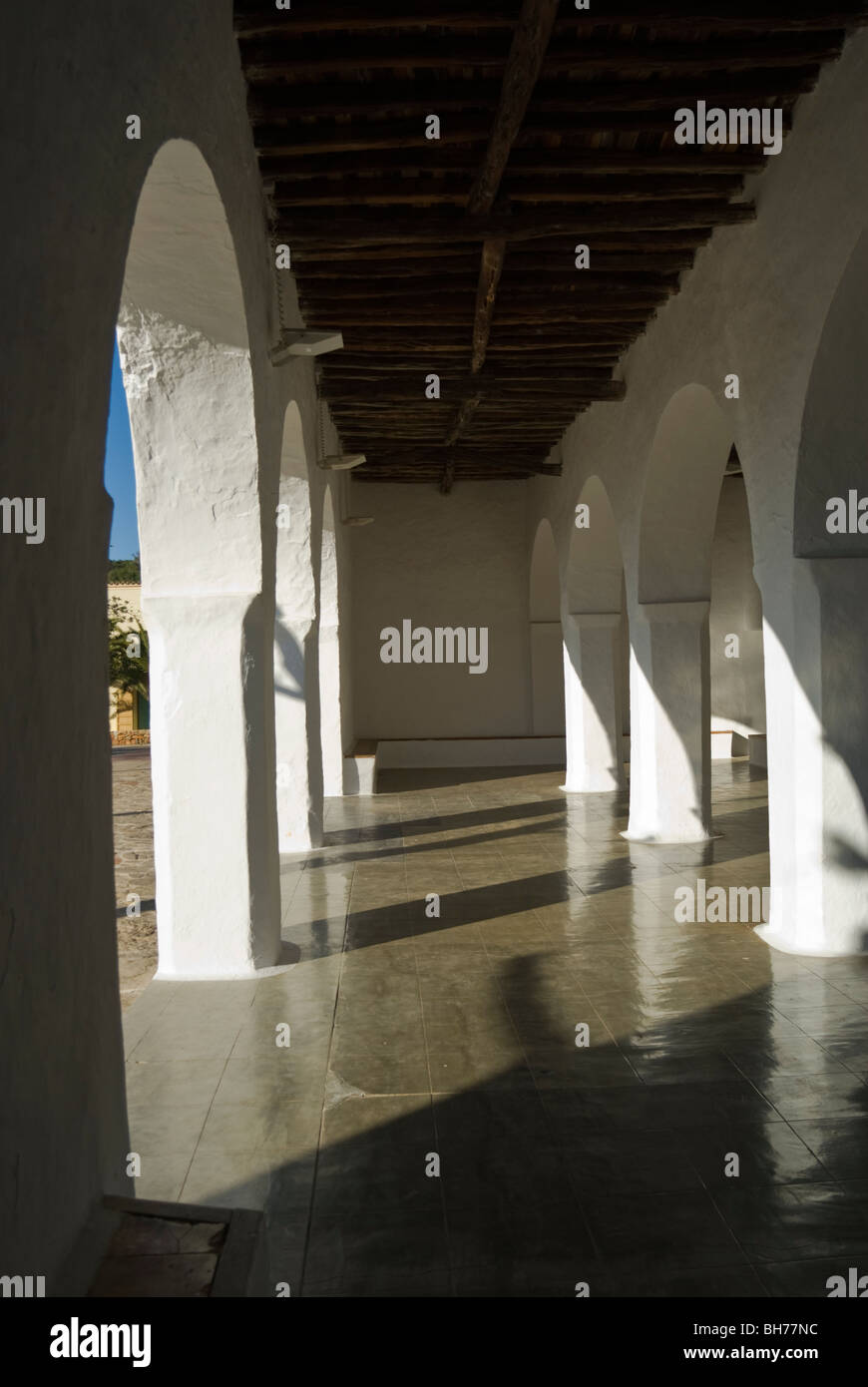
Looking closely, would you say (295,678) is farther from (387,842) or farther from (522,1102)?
(522,1102)

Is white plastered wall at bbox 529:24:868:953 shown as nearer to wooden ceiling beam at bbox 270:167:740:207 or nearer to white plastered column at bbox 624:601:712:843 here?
wooden ceiling beam at bbox 270:167:740:207

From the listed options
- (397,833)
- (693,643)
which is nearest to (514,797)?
(397,833)

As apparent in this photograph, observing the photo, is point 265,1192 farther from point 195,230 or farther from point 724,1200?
point 195,230

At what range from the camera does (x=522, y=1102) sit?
5113mm

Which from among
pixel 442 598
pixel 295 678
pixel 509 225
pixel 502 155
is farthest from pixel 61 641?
pixel 442 598

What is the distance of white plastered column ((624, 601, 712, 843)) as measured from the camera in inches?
455

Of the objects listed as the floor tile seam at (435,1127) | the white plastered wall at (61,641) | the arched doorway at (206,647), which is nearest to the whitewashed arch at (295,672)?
the arched doorway at (206,647)

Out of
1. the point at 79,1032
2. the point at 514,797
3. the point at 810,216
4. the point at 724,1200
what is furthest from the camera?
the point at 514,797

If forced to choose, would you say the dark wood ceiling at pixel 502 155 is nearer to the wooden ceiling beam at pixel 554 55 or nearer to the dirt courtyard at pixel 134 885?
the wooden ceiling beam at pixel 554 55

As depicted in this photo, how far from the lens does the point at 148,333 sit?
6.32 metres

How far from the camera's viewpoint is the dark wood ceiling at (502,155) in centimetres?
571

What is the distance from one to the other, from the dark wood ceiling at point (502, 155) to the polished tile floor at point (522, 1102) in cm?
A: 485

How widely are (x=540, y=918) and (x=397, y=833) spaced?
14.3 ft
